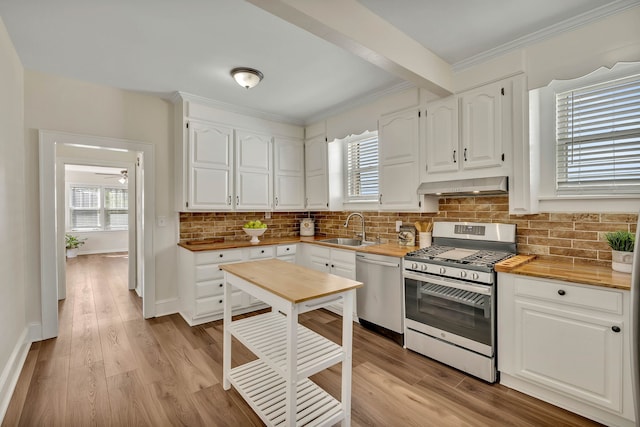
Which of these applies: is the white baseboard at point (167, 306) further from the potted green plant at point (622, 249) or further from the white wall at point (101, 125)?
the potted green plant at point (622, 249)

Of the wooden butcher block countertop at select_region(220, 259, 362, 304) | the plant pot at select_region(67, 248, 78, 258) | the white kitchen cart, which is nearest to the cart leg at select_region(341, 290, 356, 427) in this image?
the white kitchen cart

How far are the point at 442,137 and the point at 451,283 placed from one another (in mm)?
1310

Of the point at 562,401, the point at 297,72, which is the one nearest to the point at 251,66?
the point at 297,72

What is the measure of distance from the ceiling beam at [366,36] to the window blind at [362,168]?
130 centimetres

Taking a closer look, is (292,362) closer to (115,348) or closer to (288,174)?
(115,348)

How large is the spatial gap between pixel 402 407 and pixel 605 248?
1.78 m

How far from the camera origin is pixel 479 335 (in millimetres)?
2152

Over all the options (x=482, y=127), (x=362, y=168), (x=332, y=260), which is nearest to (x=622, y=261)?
(x=482, y=127)

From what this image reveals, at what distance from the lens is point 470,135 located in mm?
2527

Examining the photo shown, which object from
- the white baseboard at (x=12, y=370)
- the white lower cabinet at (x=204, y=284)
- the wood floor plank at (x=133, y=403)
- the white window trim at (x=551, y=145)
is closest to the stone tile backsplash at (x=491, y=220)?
the white window trim at (x=551, y=145)

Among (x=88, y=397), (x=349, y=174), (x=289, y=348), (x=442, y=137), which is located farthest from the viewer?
(x=349, y=174)

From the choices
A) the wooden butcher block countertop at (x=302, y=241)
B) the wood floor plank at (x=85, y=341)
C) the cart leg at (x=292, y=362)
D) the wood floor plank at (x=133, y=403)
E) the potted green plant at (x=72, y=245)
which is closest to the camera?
the cart leg at (x=292, y=362)

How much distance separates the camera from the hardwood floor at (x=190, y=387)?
1807 mm

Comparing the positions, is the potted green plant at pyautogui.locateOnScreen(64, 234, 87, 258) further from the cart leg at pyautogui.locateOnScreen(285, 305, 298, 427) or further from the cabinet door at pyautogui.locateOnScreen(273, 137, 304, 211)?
the cart leg at pyautogui.locateOnScreen(285, 305, 298, 427)
